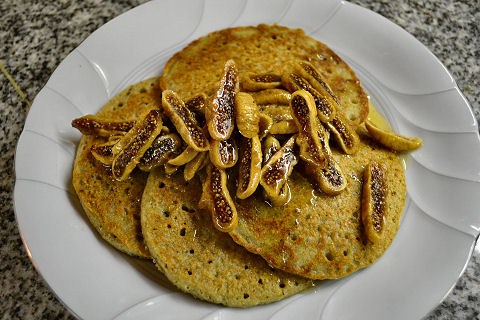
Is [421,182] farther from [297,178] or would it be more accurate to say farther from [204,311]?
[204,311]

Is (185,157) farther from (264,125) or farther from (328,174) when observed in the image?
(328,174)

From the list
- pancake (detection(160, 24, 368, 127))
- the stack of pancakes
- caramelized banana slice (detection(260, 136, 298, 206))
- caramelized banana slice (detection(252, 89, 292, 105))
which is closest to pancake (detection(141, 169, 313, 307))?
the stack of pancakes

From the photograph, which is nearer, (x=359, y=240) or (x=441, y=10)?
(x=359, y=240)

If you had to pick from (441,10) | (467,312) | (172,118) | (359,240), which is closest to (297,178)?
(359,240)

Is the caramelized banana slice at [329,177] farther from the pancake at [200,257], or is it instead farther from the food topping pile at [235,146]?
the pancake at [200,257]

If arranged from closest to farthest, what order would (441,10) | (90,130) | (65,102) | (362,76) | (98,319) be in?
(98,319) < (90,130) < (65,102) < (362,76) < (441,10)

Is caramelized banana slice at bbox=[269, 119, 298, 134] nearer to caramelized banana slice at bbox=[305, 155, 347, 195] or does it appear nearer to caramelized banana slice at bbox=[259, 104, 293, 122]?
caramelized banana slice at bbox=[259, 104, 293, 122]

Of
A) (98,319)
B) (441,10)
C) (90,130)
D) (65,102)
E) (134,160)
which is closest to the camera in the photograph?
(98,319)

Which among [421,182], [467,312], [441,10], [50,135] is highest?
[441,10]
